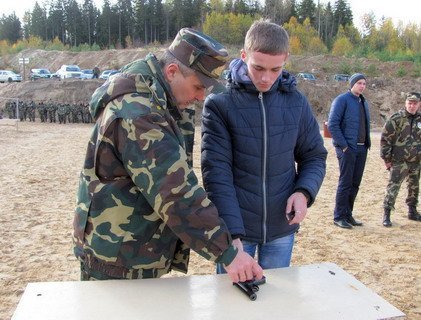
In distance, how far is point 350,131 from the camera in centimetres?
566

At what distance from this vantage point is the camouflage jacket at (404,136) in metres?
5.96

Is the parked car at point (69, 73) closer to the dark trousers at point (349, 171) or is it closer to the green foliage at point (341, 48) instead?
the green foliage at point (341, 48)

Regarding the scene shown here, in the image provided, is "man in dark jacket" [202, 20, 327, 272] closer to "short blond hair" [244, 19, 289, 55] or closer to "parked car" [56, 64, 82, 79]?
"short blond hair" [244, 19, 289, 55]

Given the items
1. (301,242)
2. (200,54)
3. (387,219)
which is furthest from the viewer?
(387,219)

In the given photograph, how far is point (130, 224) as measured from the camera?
1862 millimetres

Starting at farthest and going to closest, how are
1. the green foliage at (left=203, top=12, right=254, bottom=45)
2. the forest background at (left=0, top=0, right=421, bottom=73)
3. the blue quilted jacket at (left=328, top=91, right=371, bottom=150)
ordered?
1. the forest background at (left=0, top=0, right=421, bottom=73)
2. the green foliage at (left=203, top=12, right=254, bottom=45)
3. the blue quilted jacket at (left=328, top=91, right=371, bottom=150)

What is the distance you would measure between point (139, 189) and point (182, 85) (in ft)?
1.49

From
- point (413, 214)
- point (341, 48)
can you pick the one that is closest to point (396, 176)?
point (413, 214)

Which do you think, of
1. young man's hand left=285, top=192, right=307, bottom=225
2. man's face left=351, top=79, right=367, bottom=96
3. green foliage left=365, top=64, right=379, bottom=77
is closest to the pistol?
young man's hand left=285, top=192, right=307, bottom=225

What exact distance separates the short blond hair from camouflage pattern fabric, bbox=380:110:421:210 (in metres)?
4.39

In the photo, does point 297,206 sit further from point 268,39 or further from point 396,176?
point 396,176

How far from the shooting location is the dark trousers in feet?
18.6

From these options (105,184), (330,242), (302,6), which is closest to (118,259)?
(105,184)

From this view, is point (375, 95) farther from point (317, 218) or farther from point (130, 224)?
point (130, 224)
